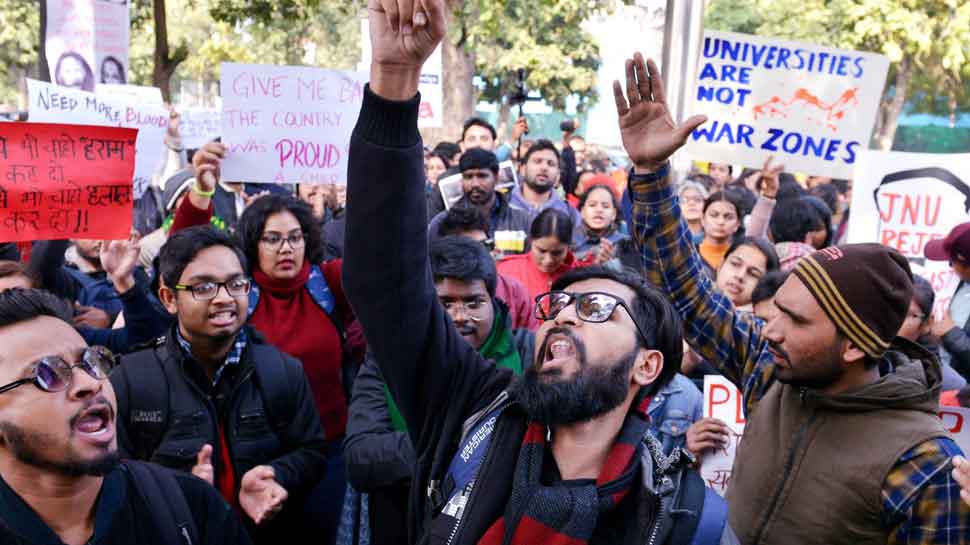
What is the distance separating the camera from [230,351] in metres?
3.66

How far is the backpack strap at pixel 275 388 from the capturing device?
142 inches

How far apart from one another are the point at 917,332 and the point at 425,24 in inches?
127

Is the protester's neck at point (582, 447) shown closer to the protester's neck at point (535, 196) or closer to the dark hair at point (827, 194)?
the protester's neck at point (535, 196)

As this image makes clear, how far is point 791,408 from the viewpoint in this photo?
9.67 ft

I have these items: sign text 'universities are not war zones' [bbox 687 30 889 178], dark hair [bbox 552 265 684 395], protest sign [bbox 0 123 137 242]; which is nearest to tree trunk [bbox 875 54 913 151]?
sign text 'universities are not war zones' [bbox 687 30 889 178]

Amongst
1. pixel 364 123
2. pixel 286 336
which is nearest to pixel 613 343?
pixel 364 123

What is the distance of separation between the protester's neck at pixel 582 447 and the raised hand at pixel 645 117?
92 centimetres

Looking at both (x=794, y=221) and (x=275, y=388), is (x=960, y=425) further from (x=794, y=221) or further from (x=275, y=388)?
(x=794, y=221)

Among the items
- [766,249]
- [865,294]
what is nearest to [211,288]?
[865,294]

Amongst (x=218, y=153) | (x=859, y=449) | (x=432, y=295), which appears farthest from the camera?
(x=218, y=153)

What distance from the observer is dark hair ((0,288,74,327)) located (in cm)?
241

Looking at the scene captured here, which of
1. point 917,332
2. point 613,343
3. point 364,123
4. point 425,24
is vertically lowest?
point 917,332

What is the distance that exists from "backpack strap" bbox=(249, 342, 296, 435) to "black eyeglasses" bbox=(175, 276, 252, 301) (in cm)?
21

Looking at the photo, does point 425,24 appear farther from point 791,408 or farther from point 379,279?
point 791,408
